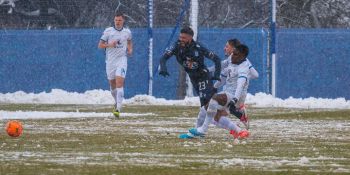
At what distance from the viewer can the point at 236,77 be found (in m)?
17.3

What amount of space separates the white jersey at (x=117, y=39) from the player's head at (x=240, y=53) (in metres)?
7.49

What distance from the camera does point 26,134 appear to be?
17109 millimetres

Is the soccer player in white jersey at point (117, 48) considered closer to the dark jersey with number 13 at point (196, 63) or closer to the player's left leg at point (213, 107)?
the dark jersey with number 13 at point (196, 63)

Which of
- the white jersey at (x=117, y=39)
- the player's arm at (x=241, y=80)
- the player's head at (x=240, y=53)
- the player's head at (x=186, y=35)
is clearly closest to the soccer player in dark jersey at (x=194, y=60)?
the player's head at (x=186, y=35)

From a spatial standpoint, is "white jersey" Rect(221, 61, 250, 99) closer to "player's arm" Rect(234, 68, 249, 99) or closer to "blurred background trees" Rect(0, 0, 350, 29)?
"player's arm" Rect(234, 68, 249, 99)

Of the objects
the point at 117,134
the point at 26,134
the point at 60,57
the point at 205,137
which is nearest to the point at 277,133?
the point at 205,137

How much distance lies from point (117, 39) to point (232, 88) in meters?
7.70

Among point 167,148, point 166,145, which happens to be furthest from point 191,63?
point 167,148

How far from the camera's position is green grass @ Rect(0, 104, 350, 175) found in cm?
1152

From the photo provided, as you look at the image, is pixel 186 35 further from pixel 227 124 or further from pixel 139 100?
pixel 139 100

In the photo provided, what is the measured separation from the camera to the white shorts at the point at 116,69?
969 inches

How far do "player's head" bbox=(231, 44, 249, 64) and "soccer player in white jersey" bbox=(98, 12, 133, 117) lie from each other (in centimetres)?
719

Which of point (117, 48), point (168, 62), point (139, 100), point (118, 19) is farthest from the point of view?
point (168, 62)

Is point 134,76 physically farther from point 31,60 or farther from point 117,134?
point 117,134
